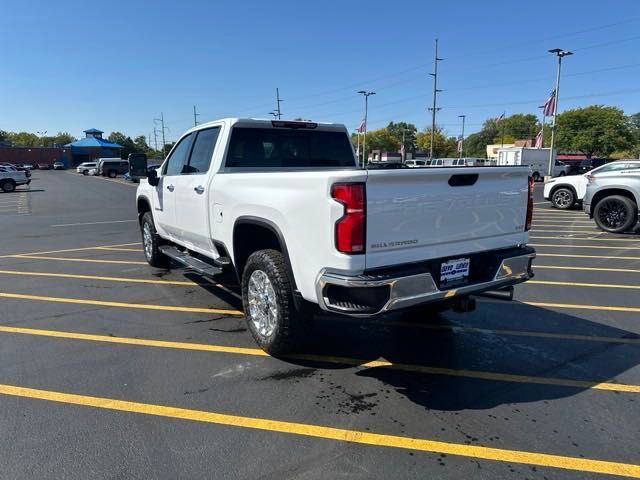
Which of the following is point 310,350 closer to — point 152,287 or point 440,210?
point 440,210

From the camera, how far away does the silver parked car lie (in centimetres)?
1084

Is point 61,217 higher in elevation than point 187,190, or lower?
lower

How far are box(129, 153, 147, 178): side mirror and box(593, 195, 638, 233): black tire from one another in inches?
398

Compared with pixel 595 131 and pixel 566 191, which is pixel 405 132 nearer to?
pixel 595 131

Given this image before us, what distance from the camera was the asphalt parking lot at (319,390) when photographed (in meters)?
2.80

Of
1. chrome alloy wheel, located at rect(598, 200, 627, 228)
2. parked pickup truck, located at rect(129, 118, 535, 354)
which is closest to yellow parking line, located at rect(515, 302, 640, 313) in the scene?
parked pickup truck, located at rect(129, 118, 535, 354)

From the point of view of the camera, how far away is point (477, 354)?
4309 millimetres

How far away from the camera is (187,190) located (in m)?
5.58

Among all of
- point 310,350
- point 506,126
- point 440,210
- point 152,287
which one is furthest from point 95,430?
point 506,126

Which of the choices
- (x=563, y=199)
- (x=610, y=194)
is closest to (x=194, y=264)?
(x=610, y=194)

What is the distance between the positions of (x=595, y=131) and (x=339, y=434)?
93.2 m

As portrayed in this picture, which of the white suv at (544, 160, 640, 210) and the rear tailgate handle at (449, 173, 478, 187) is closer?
the rear tailgate handle at (449, 173, 478, 187)

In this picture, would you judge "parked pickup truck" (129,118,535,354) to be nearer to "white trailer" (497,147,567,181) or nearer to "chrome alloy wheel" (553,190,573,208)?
"chrome alloy wheel" (553,190,573,208)

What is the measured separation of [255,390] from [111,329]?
212 centimetres
